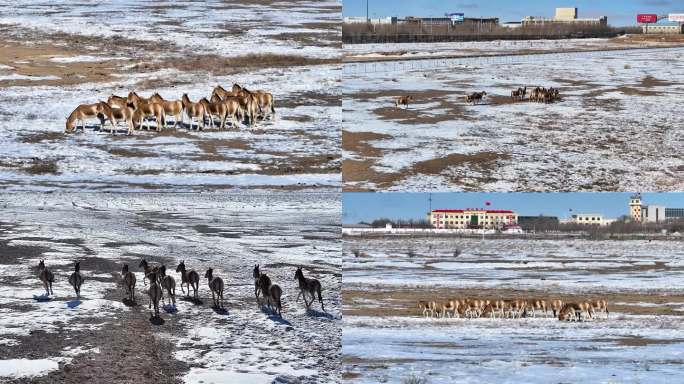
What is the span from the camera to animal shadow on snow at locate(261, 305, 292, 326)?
39.9 feet

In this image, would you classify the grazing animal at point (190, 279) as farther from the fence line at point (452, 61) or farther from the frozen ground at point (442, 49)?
the frozen ground at point (442, 49)

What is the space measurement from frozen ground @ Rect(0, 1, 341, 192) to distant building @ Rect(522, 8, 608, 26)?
50.7 meters

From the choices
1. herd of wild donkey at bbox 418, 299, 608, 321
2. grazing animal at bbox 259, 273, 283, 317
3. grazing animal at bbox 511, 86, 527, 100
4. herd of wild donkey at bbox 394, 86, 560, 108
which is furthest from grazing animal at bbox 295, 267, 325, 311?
grazing animal at bbox 511, 86, 527, 100

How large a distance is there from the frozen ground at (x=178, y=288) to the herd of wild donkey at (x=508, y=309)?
3.10 m

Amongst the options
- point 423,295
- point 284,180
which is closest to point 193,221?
point 284,180

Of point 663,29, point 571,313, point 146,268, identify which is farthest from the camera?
point 663,29

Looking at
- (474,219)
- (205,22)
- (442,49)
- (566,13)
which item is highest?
→ (566,13)

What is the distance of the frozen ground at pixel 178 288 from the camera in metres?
10.9

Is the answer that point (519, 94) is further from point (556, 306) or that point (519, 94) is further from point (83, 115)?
point (83, 115)

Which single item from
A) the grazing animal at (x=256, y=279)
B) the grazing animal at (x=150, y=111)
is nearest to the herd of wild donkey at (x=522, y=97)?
the grazing animal at (x=150, y=111)

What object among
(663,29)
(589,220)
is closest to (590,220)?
(589,220)

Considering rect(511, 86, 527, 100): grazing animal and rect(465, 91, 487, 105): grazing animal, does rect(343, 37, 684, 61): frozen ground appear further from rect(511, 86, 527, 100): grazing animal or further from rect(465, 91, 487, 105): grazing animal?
rect(465, 91, 487, 105): grazing animal

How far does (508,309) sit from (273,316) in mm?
8194

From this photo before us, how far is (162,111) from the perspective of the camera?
22.0 m
